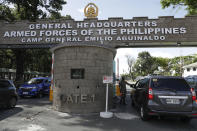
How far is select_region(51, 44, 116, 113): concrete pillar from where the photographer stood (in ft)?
23.2

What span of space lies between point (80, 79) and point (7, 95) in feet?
13.5

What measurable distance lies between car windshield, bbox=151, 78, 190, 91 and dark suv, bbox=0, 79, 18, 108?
7321mm

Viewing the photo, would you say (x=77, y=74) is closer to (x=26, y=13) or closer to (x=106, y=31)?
(x=106, y=31)

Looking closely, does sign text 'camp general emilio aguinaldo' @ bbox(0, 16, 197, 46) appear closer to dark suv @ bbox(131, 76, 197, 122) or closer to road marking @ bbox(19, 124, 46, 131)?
dark suv @ bbox(131, 76, 197, 122)

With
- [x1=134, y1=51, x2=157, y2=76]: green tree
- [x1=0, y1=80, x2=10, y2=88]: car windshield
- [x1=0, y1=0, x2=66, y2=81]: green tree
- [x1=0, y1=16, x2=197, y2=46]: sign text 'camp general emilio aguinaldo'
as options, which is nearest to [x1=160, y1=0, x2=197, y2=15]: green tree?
[x1=0, y1=16, x2=197, y2=46]: sign text 'camp general emilio aguinaldo'

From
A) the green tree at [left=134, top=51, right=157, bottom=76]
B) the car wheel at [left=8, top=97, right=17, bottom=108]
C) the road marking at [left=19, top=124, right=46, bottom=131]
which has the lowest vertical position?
the road marking at [left=19, top=124, right=46, bottom=131]

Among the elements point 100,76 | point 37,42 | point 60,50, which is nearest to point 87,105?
point 100,76

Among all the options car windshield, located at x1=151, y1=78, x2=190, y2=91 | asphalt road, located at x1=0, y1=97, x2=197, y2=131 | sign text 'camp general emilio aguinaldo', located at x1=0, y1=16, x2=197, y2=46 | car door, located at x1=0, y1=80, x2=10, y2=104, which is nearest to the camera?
asphalt road, located at x1=0, y1=97, x2=197, y2=131

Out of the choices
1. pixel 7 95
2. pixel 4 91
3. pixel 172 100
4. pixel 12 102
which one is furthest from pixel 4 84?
pixel 172 100

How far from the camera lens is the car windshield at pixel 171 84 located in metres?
5.24

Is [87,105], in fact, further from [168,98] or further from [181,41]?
[181,41]

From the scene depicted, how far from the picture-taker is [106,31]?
14992 millimetres

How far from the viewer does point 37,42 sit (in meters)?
15.9

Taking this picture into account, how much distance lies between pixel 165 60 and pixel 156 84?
2802 inches
